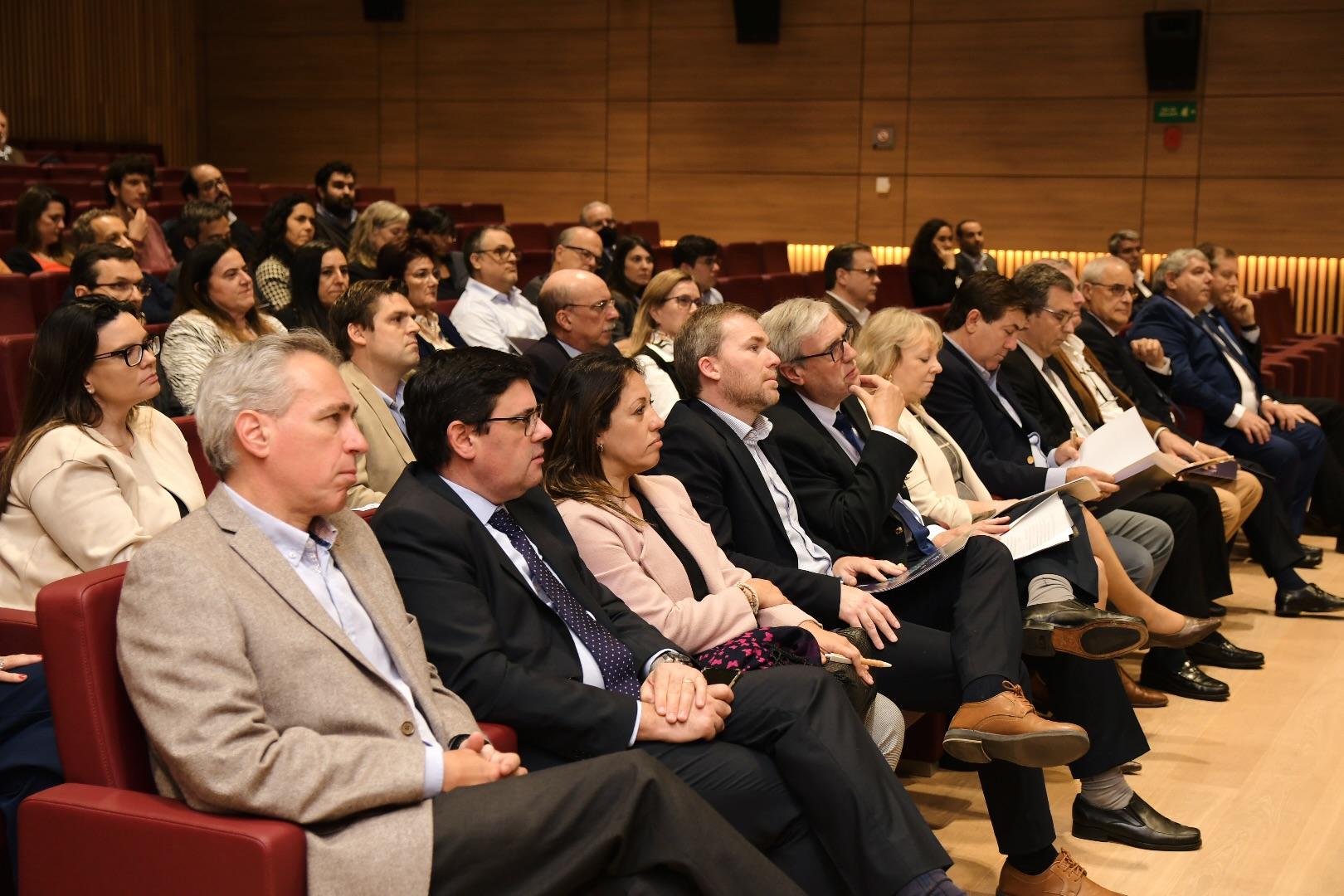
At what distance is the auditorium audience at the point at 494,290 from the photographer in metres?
4.83

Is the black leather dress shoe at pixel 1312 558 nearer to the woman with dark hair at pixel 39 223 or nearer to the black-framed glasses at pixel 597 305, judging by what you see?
the black-framed glasses at pixel 597 305

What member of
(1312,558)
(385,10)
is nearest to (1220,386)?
(1312,558)

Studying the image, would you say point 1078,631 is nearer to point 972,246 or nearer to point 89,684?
point 89,684

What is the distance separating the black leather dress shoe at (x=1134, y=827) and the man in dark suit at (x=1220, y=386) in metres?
2.24

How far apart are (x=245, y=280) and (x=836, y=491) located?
1.67 meters

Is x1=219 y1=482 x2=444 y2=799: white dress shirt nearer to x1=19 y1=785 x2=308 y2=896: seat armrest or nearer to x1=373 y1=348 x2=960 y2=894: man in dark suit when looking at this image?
x1=373 y1=348 x2=960 y2=894: man in dark suit

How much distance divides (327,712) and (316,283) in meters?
2.61

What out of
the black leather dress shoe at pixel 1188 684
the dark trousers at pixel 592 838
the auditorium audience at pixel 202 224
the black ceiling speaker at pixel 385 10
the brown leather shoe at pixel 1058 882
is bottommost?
the black leather dress shoe at pixel 1188 684

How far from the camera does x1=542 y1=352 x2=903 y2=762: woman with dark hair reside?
7.23 feet

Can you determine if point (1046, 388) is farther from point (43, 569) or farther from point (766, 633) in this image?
point (43, 569)

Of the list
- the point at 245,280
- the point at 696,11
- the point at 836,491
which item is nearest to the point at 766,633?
the point at 836,491

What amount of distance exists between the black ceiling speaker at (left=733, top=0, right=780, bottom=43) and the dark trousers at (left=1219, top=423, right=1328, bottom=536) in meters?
5.01

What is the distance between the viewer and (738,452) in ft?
8.66

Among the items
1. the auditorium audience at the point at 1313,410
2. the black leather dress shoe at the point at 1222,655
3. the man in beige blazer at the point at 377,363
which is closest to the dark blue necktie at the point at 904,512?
the man in beige blazer at the point at 377,363
